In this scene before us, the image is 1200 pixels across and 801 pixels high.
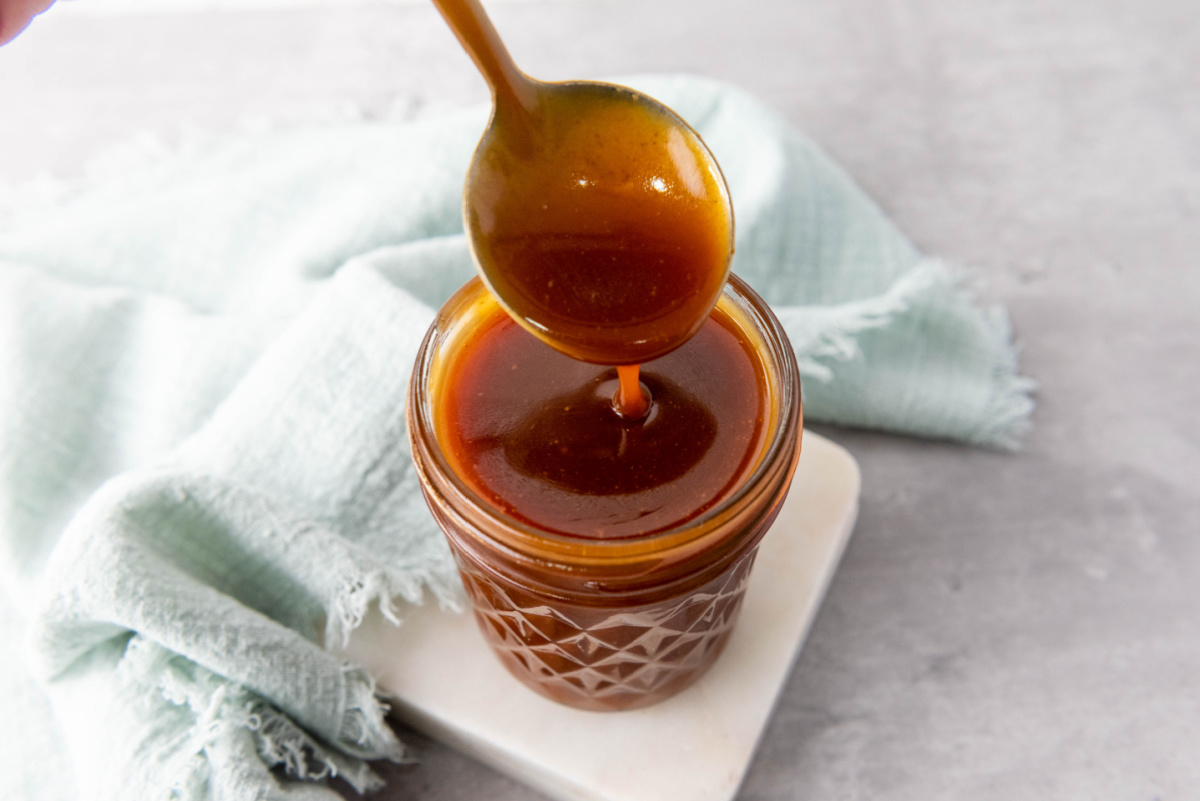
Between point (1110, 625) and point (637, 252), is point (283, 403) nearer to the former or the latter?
point (637, 252)

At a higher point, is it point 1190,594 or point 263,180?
point 263,180

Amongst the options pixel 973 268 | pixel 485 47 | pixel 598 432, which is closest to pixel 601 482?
pixel 598 432

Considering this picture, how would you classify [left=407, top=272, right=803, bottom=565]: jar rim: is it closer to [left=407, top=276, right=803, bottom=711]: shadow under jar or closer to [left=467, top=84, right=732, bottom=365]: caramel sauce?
[left=407, top=276, right=803, bottom=711]: shadow under jar

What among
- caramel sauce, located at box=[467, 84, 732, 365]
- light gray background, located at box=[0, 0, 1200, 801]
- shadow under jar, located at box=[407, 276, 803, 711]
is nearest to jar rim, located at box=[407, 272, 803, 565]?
shadow under jar, located at box=[407, 276, 803, 711]

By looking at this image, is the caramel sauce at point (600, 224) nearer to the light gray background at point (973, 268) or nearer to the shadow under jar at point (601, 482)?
the shadow under jar at point (601, 482)

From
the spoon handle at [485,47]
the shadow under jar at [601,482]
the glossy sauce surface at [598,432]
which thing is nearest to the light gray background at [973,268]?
the shadow under jar at [601,482]

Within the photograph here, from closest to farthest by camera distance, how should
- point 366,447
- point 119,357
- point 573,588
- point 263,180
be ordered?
point 573,588, point 366,447, point 119,357, point 263,180

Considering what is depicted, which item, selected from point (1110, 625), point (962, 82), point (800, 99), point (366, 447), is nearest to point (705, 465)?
point (366, 447)

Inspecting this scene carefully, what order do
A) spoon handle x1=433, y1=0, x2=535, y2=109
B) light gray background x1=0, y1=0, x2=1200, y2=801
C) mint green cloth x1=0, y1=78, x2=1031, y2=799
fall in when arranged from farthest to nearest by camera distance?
1. light gray background x1=0, y1=0, x2=1200, y2=801
2. mint green cloth x1=0, y1=78, x2=1031, y2=799
3. spoon handle x1=433, y1=0, x2=535, y2=109
